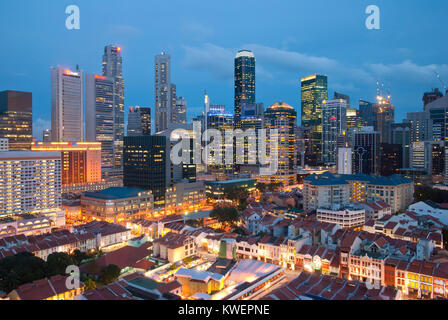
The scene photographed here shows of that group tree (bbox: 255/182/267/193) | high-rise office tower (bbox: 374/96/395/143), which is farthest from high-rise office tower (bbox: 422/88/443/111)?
tree (bbox: 255/182/267/193)

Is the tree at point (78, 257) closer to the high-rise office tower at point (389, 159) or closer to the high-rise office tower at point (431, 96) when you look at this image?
the high-rise office tower at point (389, 159)

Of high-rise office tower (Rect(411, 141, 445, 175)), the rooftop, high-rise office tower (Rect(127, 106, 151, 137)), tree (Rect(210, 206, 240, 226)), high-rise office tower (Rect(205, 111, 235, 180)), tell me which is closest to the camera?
tree (Rect(210, 206, 240, 226))

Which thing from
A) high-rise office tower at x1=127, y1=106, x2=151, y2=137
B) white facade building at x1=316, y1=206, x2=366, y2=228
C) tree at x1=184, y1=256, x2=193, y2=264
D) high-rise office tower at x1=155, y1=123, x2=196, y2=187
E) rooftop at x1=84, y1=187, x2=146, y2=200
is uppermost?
high-rise office tower at x1=127, y1=106, x2=151, y2=137

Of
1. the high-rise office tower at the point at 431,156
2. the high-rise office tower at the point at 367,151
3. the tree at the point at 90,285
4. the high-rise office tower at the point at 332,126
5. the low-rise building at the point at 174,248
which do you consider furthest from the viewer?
the high-rise office tower at the point at 332,126

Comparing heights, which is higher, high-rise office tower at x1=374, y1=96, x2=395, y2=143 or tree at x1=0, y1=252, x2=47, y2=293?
high-rise office tower at x1=374, y1=96, x2=395, y2=143

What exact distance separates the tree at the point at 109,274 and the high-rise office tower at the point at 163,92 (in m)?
70.9

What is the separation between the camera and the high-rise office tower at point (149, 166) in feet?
104

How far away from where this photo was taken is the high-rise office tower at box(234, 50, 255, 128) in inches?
3474

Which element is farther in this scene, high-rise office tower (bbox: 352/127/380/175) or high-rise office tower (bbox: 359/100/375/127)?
high-rise office tower (bbox: 359/100/375/127)

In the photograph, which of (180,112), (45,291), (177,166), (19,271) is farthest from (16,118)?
(180,112)

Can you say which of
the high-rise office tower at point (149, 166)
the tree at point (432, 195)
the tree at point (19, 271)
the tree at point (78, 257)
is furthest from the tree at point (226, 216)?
the tree at point (432, 195)

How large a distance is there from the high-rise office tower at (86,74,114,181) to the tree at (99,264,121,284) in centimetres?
5198

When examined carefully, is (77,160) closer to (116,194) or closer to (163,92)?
(116,194)

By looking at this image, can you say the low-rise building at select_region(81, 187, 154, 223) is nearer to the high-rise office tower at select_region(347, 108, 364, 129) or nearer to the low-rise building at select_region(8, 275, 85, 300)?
the low-rise building at select_region(8, 275, 85, 300)
